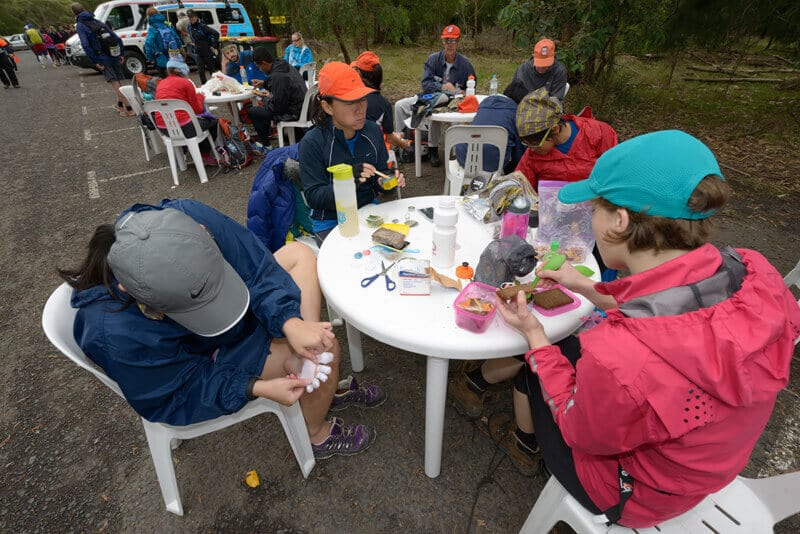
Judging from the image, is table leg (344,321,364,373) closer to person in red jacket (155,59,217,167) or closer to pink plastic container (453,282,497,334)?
pink plastic container (453,282,497,334)

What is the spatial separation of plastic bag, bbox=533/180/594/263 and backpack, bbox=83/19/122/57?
432 inches

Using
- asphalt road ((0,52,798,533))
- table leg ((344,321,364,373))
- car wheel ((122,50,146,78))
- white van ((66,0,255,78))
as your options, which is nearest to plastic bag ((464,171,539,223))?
table leg ((344,321,364,373))

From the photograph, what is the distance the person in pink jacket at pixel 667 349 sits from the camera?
0.82 meters

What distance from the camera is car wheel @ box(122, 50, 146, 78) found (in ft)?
39.3

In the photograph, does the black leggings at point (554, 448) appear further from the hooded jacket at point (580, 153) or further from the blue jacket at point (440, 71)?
the blue jacket at point (440, 71)

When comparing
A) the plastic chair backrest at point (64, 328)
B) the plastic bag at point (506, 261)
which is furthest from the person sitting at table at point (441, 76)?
the plastic chair backrest at point (64, 328)

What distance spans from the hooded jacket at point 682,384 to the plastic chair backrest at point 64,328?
1.58m

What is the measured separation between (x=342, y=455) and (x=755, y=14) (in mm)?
8031

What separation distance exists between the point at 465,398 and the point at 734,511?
121cm

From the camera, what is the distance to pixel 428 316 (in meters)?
1.41

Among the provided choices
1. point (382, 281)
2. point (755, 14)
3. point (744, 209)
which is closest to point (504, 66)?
point (755, 14)

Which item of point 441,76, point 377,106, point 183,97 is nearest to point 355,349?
point 377,106

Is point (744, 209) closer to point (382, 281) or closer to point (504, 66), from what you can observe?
point (382, 281)

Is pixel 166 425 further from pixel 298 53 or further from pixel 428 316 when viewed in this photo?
pixel 298 53
